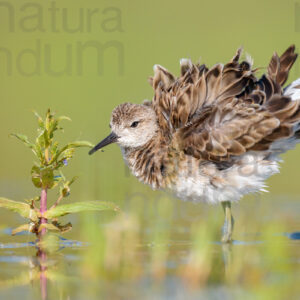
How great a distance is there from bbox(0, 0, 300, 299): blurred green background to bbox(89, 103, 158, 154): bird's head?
92 cm

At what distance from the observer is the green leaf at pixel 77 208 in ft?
24.6

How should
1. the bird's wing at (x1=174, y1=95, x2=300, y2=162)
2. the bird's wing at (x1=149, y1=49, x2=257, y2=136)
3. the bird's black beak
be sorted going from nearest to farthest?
1. the bird's wing at (x1=174, y1=95, x2=300, y2=162)
2. the bird's wing at (x1=149, y1=49, x2=257, y2=136)
3. the bird's black beak

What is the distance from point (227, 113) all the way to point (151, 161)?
1.14m

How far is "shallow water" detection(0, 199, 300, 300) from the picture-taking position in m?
5.50

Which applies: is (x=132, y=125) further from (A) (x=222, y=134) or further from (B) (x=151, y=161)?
(A) (x=222, y=134)

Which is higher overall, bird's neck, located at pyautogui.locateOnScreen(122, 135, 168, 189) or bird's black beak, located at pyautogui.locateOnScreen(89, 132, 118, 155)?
bird's black beak, located at pyautogui.locateOnScreen(89, 132, 118, 155)

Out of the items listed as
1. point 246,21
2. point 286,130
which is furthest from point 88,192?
point 246,21

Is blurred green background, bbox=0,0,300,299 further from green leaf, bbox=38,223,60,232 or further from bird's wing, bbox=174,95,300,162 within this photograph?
bird's wing, bbox=174,95,300,162

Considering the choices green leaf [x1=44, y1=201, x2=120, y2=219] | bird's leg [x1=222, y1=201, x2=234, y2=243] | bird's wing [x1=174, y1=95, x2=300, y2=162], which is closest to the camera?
green leaf [x1=44, y1=201, x2=120, y2=219]

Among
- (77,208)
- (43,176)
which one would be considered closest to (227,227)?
(77,208)

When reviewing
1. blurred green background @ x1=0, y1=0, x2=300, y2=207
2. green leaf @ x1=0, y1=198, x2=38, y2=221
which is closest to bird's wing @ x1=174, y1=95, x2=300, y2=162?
green leaf @ x1=0, y1=198, x2=38, y2=221

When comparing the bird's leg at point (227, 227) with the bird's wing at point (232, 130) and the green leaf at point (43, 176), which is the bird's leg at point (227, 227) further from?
the green leaf at point (43, 176)

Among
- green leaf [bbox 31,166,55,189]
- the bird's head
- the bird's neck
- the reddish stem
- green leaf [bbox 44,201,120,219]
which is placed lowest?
the reddish stem

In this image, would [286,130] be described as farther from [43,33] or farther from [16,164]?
[43,33]
